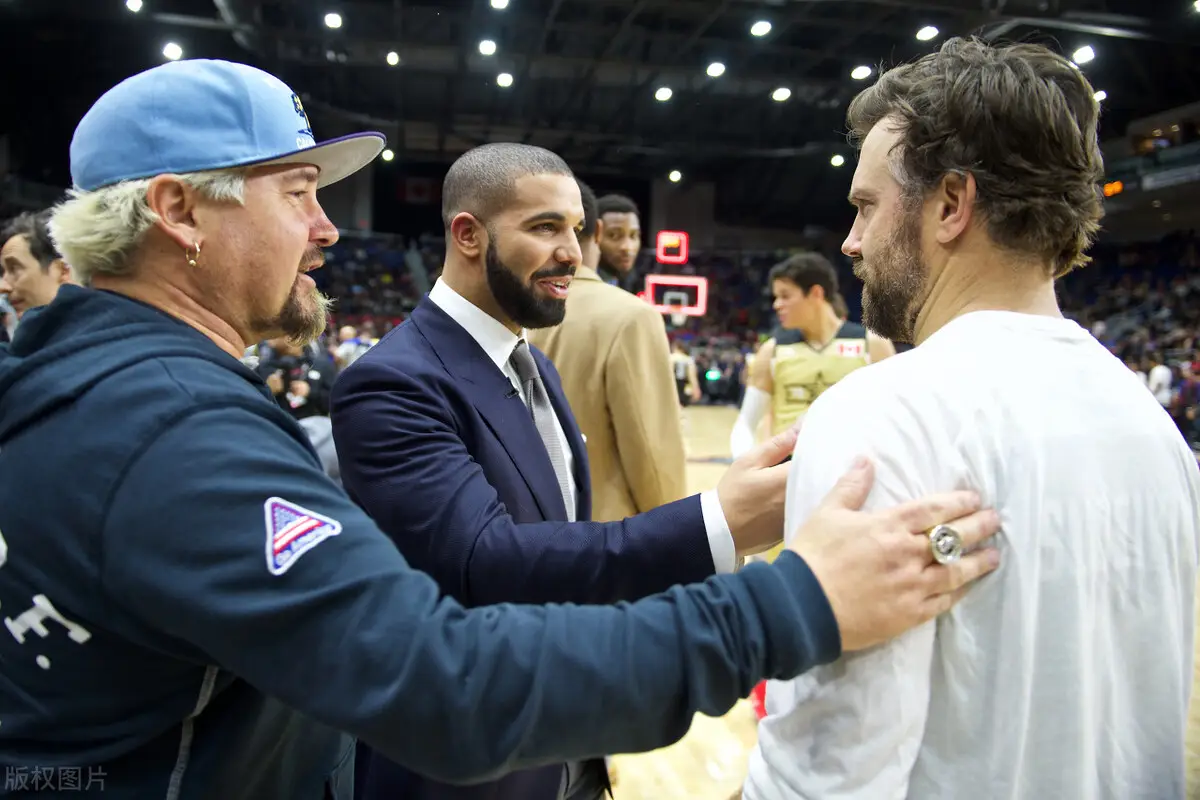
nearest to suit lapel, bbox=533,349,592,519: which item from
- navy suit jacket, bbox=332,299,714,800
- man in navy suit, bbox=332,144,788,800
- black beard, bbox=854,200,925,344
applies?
man in navy suit, bbox=332,144,788,800

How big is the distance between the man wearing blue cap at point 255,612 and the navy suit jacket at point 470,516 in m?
0.40

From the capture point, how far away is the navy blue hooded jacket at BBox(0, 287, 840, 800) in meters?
0.85

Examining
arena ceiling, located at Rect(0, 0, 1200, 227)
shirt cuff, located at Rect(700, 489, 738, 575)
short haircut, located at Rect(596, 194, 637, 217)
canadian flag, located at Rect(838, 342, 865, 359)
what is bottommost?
shirt cuff, located at Rect(700, 489, 738, 575)

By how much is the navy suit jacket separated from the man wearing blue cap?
401 mm

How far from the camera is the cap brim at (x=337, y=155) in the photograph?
1248mm

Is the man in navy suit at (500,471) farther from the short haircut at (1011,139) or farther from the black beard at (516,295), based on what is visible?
the short haircut at (1011,139)

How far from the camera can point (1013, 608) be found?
0.97 metres

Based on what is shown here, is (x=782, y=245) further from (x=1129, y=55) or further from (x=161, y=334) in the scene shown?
(x=161, y=334)

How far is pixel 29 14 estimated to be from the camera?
1405 centimetres

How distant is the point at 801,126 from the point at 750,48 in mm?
5904

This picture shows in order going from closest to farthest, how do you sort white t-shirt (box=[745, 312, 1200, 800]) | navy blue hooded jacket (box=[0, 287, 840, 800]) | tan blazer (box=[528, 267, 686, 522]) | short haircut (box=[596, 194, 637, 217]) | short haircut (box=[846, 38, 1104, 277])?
navy blue hooded jacket (box=[0, 287, 840, 800]) → white t-shirt (box=[745, 312, 1200, 800]) → short haircut (box=[846, 38, 1104, 277]) → tan blazer (box=[528, 267, 686, 522]) → short haircut (box=[596, 194, 637, 217])

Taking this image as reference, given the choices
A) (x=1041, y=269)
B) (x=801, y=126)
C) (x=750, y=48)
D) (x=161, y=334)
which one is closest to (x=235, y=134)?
(x=161, y=334)

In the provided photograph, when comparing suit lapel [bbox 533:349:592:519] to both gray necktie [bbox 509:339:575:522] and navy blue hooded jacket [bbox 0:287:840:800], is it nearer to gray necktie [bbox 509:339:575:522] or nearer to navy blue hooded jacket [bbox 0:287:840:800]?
gray necktie [bbox 509:339:575:522]

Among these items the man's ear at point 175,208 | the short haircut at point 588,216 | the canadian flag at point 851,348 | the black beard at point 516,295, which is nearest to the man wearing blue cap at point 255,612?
Result: the man's ear at point 175,208
